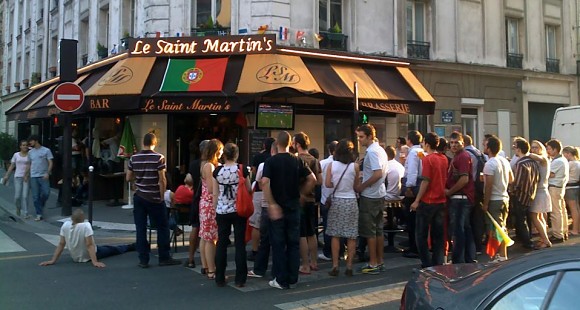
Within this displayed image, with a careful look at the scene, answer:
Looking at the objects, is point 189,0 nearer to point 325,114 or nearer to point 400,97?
point 325,114

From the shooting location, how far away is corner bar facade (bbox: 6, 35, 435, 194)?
13.0m

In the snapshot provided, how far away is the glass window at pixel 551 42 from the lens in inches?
826

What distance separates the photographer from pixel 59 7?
21.7 m

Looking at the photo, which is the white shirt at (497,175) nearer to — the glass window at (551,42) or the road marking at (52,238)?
the road marking at (52,238)

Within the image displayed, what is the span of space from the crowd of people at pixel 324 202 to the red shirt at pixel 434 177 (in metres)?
0.01

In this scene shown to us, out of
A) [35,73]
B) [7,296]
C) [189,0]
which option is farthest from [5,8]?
[7,296]

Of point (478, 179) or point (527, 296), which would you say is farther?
point (478, 179)

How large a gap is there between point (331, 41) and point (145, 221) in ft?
31.2

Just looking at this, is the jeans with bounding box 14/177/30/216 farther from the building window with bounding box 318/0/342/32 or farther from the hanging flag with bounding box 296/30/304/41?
the building window with bounding box 318/0/342/32

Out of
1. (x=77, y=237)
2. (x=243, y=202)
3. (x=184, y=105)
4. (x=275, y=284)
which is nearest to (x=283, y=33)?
(x=184, y=105)

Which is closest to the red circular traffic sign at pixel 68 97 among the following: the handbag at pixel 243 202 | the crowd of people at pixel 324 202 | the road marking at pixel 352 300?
the crowd of people at pixel 324 202

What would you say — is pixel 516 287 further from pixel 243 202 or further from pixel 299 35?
pixel 299 35

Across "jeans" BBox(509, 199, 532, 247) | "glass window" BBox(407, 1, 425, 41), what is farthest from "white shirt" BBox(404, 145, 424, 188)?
"glass window" BBox(407, 1, 425, 41)

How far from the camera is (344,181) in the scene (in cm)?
696
